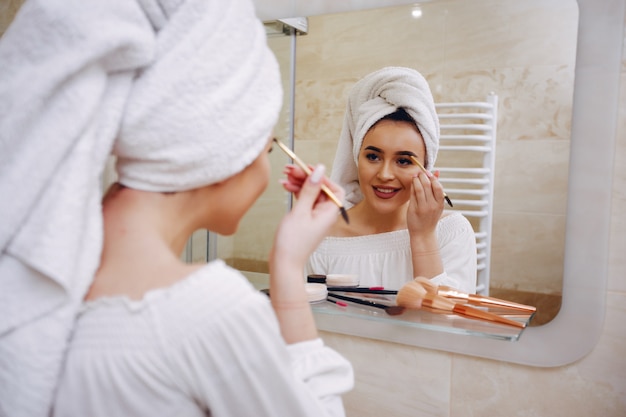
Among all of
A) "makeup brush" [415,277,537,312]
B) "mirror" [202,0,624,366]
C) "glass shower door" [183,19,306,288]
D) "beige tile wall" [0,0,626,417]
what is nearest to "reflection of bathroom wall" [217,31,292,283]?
"glass shower door" [183,19,306,288]

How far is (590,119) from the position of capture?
0.91 meters

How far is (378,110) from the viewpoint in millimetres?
1056

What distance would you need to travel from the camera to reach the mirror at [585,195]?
898 millimetres

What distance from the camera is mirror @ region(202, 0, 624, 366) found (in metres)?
0.90

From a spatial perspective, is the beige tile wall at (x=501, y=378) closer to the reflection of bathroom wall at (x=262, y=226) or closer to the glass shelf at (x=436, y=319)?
the glass shelf at (x=436, y=319)

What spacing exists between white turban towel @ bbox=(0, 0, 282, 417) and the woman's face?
49cm

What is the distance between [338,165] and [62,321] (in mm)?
651

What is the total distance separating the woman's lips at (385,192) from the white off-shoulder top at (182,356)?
0.54 meters

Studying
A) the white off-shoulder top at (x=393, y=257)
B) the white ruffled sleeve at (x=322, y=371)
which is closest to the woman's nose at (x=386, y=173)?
the white off-shoulder top at (x=393, y=257)

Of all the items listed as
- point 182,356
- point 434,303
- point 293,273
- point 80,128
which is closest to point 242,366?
point 182,356

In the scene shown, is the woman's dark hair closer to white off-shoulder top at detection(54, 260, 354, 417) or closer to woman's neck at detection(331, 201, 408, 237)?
woman's neck at detection(331, 201, 408, 237)

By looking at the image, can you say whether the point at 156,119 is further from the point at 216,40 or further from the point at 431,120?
the point at 431,120

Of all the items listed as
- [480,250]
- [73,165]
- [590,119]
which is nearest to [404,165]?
[480,250]

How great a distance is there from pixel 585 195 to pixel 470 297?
0.26 meters
